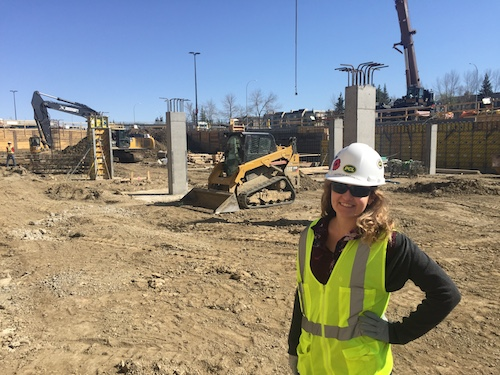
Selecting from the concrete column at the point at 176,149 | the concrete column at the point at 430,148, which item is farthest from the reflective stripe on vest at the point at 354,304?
the concrete column at the point at 430,148

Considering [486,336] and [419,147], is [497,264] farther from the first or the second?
[419,147]

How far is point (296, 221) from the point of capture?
36.3 feet

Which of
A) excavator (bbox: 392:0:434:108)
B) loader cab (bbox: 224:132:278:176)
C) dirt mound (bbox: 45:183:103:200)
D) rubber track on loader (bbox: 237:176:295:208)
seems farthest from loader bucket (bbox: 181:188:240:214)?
excavator (bbox: 392:0:434:108)

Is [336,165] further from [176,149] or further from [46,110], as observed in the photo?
[46,110]

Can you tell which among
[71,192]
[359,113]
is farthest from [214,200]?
[71,192]

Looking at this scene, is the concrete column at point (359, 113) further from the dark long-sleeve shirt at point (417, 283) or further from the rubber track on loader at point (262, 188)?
the dark long-sleeve shirt at point (417, 283)

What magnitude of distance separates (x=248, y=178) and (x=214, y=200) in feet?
4.20

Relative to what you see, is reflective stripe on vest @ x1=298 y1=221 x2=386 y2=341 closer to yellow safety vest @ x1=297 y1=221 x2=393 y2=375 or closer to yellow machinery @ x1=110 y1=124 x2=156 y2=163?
yellow safety vest @ x1=297 y1=221 x2=393 y2=375

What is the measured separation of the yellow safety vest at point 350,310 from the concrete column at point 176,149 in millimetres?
14579

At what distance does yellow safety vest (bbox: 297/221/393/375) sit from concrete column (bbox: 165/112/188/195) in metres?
14.6

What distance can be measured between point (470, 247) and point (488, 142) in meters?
18.8

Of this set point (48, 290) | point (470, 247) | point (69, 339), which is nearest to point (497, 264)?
point (470, 247)

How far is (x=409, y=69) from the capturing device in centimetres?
3497

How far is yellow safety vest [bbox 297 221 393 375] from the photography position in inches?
71.8
